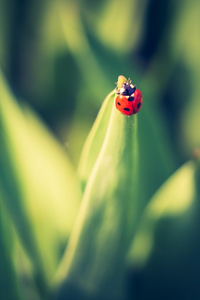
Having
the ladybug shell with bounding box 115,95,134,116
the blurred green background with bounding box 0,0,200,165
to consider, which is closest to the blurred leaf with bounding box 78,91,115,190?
the ladybug shell with bounding box 115,95,134,116

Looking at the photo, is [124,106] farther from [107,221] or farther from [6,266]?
[6,266]

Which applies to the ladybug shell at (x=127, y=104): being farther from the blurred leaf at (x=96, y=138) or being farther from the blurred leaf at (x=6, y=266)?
the blurred leaf at (x=6, y=266)

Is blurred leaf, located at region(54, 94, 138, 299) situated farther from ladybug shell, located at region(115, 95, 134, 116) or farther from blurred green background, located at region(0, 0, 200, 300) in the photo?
blurred green background, located at region(0, 0, 200, 300)

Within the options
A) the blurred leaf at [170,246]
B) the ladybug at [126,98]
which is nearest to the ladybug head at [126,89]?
the ladybug at [126,98]

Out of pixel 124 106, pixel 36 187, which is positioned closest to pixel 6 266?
pixel 36 187

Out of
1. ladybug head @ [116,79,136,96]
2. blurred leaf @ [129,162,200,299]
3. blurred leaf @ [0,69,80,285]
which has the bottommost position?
blurred leaf @ [129,162,200,299]

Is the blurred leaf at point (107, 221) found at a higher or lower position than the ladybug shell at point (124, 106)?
lower
